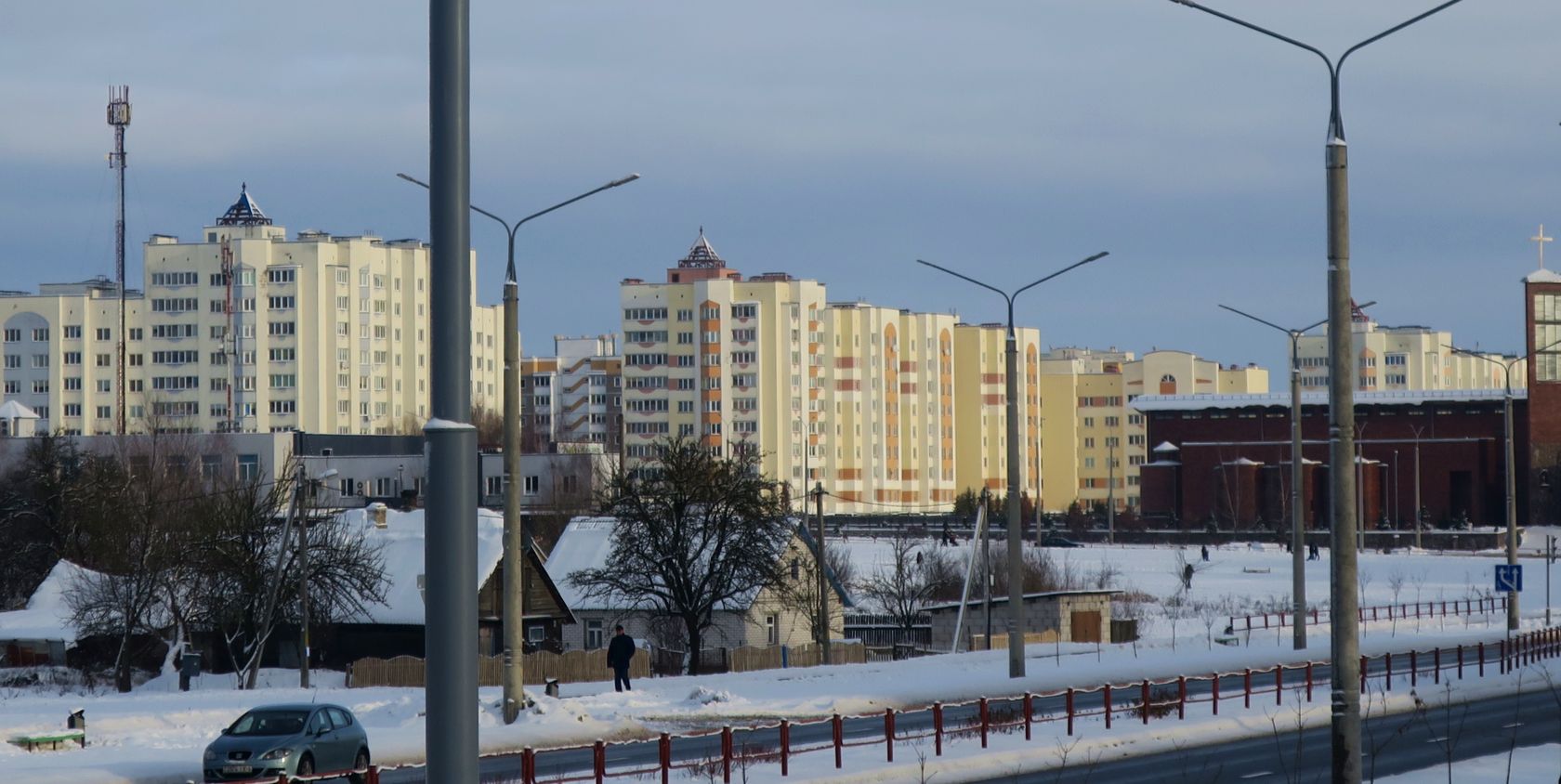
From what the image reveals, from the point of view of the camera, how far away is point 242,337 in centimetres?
16575

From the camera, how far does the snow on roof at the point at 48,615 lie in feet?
190

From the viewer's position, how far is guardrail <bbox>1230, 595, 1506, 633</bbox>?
61.8m

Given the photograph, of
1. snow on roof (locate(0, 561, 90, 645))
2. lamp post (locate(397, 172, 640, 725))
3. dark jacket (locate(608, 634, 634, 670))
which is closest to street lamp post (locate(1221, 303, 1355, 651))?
dark jacket (locate(608, 634, 634, 670))

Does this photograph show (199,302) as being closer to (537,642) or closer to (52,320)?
(52,320)

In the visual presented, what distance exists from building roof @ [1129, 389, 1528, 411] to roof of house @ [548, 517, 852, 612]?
63335 millimetres

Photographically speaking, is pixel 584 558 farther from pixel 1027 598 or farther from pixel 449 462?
pixel 449 462

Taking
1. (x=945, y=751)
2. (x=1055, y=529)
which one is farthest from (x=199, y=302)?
(x=945, y=751)

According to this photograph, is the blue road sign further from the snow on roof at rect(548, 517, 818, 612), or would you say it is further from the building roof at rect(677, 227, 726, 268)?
the building roof at rect(677, 227, 726, 268)

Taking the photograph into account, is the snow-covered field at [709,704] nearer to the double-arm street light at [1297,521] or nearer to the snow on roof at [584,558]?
the double-arm street light at [1297,521]

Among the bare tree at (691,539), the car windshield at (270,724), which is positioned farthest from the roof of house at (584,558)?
the car windshield at (270,724)

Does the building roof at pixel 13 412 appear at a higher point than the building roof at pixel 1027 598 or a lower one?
higher

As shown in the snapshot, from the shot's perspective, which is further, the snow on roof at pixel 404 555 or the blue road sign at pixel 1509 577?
the snow on roof at pixel 404 555

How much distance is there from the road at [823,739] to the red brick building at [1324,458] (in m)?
85.9

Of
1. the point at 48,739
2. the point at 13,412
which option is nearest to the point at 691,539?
the point at 48,739
